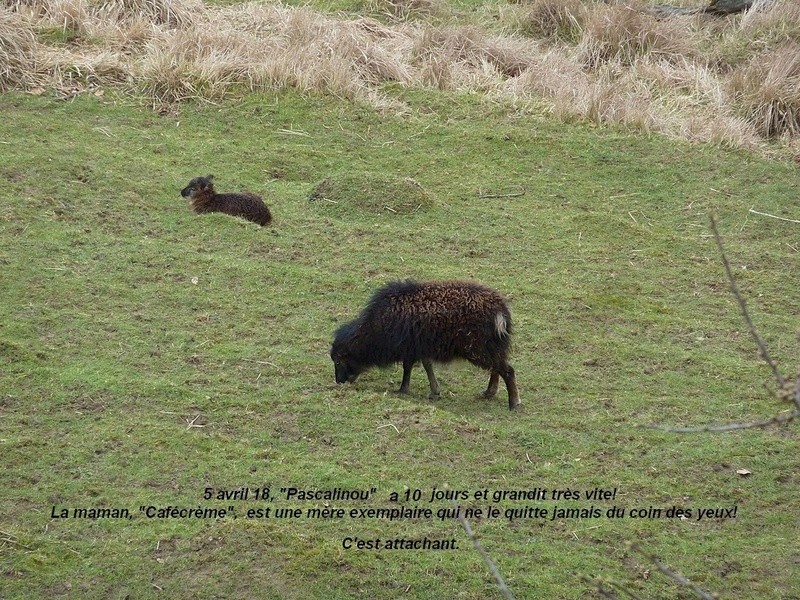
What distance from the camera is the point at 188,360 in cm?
830

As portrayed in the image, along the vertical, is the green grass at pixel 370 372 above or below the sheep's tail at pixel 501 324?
below

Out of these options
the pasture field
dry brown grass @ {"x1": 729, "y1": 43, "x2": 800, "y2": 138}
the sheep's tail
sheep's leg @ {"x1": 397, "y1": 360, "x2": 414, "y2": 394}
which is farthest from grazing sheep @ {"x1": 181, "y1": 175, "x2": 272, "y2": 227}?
dry brown grass @ {"x1": 729, "y1": 43, "x2": 800, "y2": 138}

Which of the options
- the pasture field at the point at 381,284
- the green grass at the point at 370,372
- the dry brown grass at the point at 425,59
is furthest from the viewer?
the dry brown grass at the point at 425,59

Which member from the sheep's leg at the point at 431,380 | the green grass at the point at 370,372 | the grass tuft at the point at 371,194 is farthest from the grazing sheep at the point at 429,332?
the grass tuft at the point at 371,194

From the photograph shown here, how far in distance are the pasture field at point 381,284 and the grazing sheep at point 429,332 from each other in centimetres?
29

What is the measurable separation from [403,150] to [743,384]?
6.15 metres

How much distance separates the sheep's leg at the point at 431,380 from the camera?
8.11 m

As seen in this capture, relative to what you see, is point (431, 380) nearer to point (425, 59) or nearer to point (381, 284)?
point (381, 284)

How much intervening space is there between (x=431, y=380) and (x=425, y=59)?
833 centimetres

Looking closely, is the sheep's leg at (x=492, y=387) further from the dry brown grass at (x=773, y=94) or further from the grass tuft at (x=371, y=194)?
the dry brown grass at (x=773, y=94)

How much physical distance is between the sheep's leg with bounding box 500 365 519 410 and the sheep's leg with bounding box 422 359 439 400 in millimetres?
589

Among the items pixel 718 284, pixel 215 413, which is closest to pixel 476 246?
pixel 718 284

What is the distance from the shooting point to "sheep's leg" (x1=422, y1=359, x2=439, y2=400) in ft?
26.6

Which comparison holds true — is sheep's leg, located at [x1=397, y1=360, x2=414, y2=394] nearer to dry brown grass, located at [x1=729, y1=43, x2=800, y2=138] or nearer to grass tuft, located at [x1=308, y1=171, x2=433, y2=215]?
grass tuft, located at [x1=308, y1=171, x2=433, y2=215]
